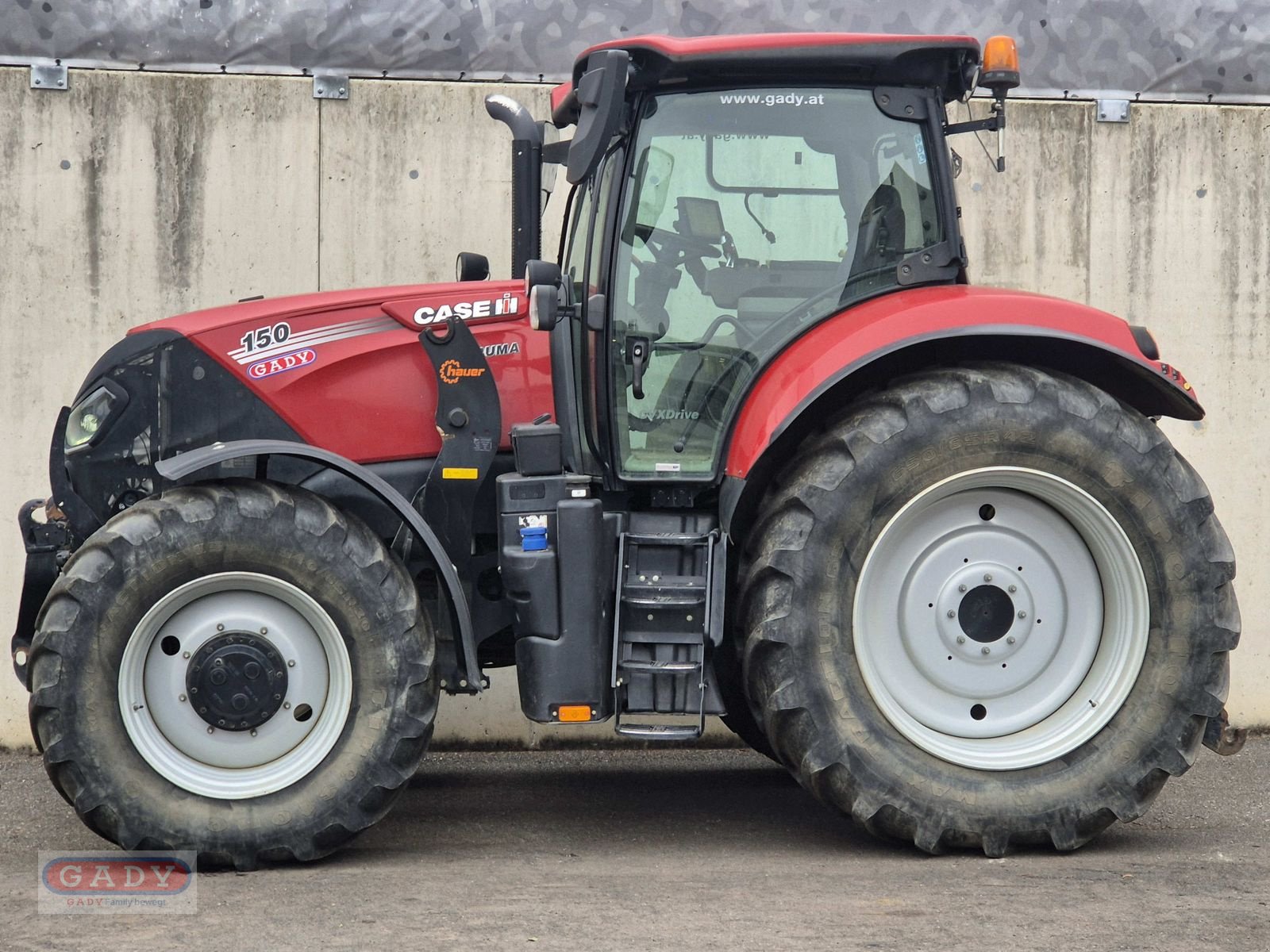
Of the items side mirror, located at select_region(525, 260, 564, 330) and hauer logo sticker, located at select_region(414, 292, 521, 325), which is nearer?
side mirror, located at select_region(525, 260, 564, 330)

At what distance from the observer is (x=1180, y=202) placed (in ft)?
23.0

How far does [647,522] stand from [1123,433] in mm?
1521

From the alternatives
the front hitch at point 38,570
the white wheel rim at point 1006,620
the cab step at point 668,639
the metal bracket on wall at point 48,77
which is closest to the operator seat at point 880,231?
the white wheel rim at point 1006,620

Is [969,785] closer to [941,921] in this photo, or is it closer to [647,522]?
[941,921]

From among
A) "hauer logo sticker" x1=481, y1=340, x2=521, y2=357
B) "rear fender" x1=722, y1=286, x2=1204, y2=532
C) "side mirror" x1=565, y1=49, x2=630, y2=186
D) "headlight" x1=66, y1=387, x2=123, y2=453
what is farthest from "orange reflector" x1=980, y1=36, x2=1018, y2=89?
"headlight" x1=66, y1=387, x2=123, y2=453

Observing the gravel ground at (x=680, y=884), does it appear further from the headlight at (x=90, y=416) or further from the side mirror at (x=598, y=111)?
the side mirror at (x=598, y=111)

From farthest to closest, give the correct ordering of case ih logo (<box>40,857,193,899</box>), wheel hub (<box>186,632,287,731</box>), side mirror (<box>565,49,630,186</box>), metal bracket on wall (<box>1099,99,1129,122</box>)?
metal bracket on wall (<box>1099,99,1129,122</box>) < wheel hub (<box>186,632,287,731</box>) < side mirror (<box>565,49,630,186</box>) < case ih logo (<box>40,857,193,899</box>)

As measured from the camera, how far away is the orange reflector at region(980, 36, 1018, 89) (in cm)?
475

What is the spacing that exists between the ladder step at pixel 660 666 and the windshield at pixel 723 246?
0.61 metres

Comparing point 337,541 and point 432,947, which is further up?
point 337,541

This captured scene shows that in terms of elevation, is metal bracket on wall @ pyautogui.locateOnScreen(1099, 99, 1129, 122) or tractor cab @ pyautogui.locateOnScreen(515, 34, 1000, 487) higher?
metal bracket on wall @ pyautogui.locateOnScreen(1099, 99, 1129, 122)

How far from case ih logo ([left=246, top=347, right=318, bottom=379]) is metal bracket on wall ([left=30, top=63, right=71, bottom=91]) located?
2.50 metres

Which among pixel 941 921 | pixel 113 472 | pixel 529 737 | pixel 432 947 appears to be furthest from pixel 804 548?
pixel 529 737

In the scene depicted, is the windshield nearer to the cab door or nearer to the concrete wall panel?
the cab door
